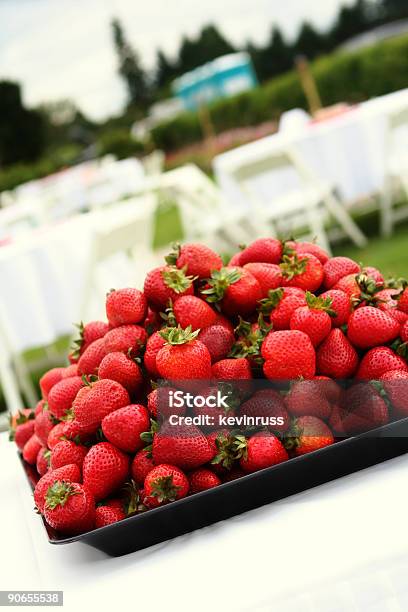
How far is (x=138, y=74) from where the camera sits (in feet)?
122

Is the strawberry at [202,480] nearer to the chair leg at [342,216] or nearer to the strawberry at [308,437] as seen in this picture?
the strawberry at [308,437]

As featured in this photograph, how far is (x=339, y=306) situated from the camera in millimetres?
893

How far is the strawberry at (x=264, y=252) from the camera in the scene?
1.00 meters

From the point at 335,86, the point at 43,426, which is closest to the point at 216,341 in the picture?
the point at 43,426

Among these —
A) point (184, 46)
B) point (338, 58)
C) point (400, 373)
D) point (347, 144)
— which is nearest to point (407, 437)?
point (400, 373)

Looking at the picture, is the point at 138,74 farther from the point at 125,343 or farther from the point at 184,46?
the point at 125,343

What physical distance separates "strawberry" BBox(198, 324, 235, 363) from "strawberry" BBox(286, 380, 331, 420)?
99 mm

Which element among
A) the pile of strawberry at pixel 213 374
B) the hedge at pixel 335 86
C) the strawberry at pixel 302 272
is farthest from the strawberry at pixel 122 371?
the hedge at pixel 335 86

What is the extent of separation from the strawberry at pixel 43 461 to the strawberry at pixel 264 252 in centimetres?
34

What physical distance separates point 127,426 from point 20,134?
113 ft

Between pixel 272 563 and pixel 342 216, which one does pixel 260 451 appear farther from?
pixel 342 216

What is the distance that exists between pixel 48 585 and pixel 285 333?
0.34 meters

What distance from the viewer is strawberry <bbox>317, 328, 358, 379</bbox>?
2.80ft

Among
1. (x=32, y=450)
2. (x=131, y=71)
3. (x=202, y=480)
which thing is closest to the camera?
(x=202, y=480)
